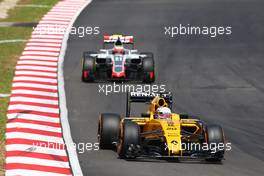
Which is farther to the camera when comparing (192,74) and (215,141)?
(192,74)

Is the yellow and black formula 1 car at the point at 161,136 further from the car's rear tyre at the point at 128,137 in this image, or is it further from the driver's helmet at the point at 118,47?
the driver's helmet at the point at 118,47

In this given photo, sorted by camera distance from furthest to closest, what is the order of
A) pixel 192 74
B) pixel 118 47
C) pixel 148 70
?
pixel 192 74 → pixel 118 47 → pixel 148 70

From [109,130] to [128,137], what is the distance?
3.89ft

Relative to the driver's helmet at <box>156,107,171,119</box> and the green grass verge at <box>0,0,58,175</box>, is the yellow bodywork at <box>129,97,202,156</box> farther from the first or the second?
the green grass verge at <box>0,0,58,175</box>

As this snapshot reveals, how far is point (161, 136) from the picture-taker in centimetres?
2056

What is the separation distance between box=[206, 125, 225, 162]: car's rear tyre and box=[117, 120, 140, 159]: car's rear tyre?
161cm

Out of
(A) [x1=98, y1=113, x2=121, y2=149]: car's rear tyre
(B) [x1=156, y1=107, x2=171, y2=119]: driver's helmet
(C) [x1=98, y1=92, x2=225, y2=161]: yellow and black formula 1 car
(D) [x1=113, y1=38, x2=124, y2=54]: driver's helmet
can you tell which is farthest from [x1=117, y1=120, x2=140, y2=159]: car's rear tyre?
(D) [x1=113, y1=38, x2=124, y2=54]: driver's helmet

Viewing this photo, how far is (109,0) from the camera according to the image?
4856 centimetres

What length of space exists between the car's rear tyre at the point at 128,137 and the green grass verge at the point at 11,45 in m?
2.68

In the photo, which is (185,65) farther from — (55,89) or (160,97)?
(160,97)

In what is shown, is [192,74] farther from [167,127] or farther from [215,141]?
[215,141]

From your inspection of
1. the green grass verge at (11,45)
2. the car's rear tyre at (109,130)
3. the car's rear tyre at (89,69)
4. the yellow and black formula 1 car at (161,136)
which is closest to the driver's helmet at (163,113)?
the yellow and black formula 1 car at (161,136)

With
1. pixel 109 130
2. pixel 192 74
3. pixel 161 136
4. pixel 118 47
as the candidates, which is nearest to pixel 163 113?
pixel 161 136

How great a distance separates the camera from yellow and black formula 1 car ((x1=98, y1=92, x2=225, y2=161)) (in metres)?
20.1
